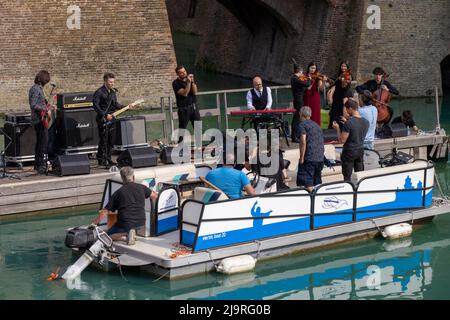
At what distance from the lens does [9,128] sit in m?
17.0

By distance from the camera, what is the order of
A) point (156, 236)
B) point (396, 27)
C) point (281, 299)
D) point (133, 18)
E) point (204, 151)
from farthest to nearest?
point (396, 27) < point (133, 18) < point (204, 151) < point (156, 236) < point (281, 299)

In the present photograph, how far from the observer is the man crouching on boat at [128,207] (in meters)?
13.1

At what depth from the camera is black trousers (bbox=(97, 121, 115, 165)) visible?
17.1 metres

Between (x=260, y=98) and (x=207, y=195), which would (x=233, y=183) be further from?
(x=260, y=98)

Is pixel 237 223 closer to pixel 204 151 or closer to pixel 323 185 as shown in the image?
pixel 323 185

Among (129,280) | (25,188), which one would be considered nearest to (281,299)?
(129,280)

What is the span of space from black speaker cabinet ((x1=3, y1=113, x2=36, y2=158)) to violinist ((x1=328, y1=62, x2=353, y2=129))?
5.61m

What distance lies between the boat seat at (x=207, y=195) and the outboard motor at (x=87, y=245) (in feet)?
4.32

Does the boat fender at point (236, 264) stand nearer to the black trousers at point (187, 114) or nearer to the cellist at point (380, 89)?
the black trousers at point (187, 114)

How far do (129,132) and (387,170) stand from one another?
4898mm

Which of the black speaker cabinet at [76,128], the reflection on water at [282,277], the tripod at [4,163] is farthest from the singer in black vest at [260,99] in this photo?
the tripod at [4,163]

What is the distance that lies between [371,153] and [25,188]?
5.41 meters

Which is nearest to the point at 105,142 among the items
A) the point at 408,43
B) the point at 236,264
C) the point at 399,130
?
the point at 236,264

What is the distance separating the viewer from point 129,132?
17.8 meters
